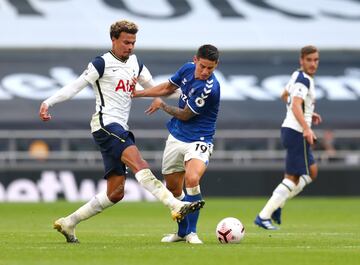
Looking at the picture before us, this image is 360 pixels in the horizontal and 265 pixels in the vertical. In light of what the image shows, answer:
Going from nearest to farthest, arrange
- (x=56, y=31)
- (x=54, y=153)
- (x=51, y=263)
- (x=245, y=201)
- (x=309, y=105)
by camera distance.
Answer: (x=51, y=263) → (x=309, y=105) → (x=245, y=201) → (x=54, y=153) → (x=56, y=31)

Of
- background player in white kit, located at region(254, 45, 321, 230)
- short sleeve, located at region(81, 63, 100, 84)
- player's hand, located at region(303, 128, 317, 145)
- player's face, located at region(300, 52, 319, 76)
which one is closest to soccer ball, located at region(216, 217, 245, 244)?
short sleeve, located at region(81, 63, 100, 84)

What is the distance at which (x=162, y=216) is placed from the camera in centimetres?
1933

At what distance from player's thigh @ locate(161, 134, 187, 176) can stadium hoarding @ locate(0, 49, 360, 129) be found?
18103mm

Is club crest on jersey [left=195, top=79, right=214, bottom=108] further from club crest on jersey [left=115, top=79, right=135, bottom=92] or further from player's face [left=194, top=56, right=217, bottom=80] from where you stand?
club crest on jersey [left=115, top=79, right=135, bottom=92]

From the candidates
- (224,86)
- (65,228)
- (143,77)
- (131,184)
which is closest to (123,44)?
(143,77)

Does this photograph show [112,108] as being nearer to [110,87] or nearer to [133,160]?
[110,87]

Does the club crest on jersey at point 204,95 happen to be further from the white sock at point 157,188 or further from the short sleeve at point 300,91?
the short sleeve at point 300,91

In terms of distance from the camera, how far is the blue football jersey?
473 inches

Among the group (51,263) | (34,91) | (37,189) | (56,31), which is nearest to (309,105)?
(51,263)

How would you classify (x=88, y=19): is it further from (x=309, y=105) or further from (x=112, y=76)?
(x=112, y=76)

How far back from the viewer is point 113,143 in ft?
38.6

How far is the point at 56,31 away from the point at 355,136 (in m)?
9.94

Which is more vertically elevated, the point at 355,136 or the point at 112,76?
the point at 112,76

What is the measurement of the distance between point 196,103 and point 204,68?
0.39 meters
